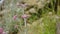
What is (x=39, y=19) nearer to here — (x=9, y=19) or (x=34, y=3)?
(x=34, y=3)

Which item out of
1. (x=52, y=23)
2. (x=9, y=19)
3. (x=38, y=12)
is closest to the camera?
(x=9, y=19)

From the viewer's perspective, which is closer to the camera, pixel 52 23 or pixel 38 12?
pixel 52 23

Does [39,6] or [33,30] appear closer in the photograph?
[33,30]

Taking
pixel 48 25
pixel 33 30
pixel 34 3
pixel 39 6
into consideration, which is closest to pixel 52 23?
pixel 48 25

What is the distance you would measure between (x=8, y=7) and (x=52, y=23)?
559mm

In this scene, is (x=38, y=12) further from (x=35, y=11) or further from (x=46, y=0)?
(x=46, y=0)

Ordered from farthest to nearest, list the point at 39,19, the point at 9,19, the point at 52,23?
the point at 39,19 < the point at 52,23 < the point at 9,19

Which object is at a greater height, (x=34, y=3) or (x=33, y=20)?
(x=34, y=3)

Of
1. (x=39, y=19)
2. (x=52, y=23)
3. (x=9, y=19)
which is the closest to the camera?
(x=9, y=19)

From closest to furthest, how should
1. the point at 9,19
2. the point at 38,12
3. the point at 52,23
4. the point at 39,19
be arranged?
the point at 9,19 → the point at 52,23 → the point at 39,19 → the point at 38,12

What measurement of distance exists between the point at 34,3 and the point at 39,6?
0.17m

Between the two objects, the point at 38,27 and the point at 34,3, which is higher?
the point at 34,3

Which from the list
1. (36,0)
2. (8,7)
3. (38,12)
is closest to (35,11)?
(38,12)

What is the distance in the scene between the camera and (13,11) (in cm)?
207
